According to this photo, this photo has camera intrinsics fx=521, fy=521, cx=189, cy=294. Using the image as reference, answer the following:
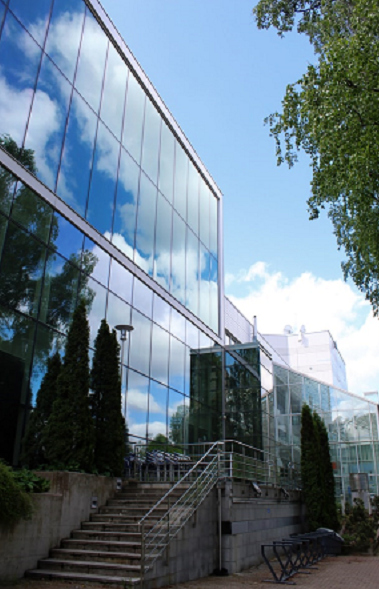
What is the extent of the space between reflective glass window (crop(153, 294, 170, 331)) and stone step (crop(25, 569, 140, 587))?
38.3 ft

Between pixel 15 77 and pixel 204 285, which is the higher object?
pixel 15 77

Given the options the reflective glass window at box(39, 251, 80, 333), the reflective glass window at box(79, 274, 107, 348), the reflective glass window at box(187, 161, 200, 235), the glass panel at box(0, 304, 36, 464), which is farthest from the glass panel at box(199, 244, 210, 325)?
the glass panel at box(0, 304, 36, 464)

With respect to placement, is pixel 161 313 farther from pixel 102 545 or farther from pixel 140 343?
pixel 102 545

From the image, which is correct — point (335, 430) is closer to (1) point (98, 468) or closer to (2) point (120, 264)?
(2) point (120, 264)

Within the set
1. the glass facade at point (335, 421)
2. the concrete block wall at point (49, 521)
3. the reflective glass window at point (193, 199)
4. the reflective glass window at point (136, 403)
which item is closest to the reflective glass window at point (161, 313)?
the reflective glass window at point (136, 403)

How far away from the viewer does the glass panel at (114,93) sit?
18.1 metres

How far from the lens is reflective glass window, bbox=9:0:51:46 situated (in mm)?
13484

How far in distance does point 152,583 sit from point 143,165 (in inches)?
607

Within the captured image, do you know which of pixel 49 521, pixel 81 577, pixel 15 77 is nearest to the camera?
pixel 81 577

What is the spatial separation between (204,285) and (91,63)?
1202cm

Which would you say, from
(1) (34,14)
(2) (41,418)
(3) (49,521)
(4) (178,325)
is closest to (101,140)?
(1) (34,14)

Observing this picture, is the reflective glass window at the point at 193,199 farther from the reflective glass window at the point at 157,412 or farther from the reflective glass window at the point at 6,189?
the reflective glass window at the point at 6,189

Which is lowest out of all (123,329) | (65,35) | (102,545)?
(102,545)

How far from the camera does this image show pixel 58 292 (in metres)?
14.1
